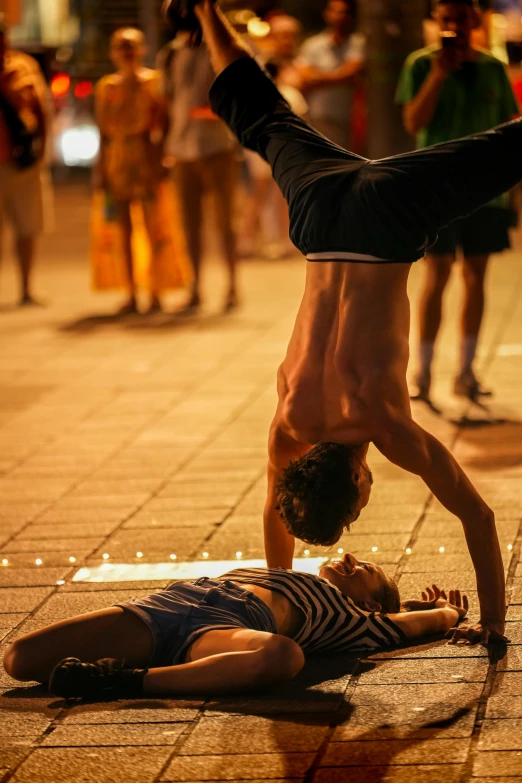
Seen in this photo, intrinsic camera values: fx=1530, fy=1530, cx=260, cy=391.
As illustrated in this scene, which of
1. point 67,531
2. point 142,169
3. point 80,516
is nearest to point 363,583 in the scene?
point 67,531

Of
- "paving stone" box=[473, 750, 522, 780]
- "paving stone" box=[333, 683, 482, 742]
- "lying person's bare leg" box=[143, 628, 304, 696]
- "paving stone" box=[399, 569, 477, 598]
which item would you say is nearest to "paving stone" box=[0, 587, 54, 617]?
A: "lying person's bare leg" box=[143, 628, 304, 696]

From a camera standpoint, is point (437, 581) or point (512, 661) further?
point (437, 581)

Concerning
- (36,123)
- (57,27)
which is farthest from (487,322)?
(57,27)

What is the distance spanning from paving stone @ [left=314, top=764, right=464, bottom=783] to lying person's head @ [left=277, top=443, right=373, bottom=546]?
87 cm

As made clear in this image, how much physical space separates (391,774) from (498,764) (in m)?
0.25

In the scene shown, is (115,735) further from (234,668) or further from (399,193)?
(399,193)

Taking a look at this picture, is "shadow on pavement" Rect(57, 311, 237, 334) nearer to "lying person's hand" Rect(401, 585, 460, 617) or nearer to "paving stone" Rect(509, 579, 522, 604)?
"paving stone" Rect(509, 579, 522, 604)

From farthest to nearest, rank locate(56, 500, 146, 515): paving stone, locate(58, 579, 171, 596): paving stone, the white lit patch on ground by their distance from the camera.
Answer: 1. locate(56, 500, 146, 515): paving stone
2. the white lit patch on ground
3. locate(58, 579, 171, 596): paving stone

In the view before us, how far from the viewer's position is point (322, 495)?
4.34 metres

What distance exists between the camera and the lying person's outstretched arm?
179 inches

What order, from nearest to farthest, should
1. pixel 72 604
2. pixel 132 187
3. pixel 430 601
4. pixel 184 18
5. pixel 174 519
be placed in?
pixel 430 601, pixel 72 604, pixel 184 18, pixel 174 519, pixel 132 187

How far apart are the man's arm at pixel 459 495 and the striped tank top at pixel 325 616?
27cm

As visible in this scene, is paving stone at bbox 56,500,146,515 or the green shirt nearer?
paving stone at bbox 56,500,146,515

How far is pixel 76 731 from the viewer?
3.98 metres
